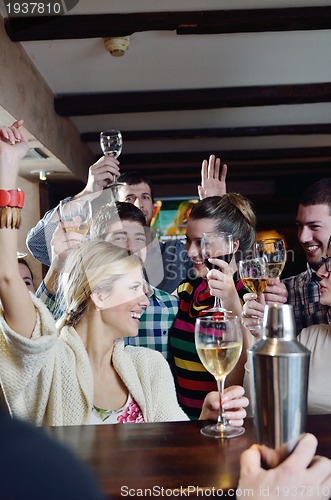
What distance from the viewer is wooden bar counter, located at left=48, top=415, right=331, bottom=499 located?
84 cm

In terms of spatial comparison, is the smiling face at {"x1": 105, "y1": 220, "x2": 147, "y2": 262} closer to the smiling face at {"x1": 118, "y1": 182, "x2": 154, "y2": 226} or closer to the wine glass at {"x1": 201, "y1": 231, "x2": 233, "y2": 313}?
the wine glass at {"x1": 201, "y1": 231, "x2": 233, "y2": 313}

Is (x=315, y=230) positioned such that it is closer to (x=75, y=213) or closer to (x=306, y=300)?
(x=306, y=300)

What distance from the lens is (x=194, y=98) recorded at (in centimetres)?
536

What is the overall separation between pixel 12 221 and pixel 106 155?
5.97ft

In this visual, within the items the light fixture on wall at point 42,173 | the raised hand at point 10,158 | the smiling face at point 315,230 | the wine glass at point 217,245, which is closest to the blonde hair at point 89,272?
the wine glass at point 217,245

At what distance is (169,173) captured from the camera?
30.7ft

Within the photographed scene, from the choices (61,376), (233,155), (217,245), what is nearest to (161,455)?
(61,376)

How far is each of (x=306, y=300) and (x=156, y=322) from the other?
0.91 meters

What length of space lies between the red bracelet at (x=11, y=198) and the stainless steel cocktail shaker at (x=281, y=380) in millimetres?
632

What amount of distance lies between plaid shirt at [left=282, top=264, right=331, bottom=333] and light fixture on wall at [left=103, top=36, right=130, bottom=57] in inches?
85.9

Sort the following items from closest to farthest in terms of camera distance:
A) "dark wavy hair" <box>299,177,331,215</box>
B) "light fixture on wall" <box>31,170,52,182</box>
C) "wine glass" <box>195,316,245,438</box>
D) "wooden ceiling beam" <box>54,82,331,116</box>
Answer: "wine glass" <box>195,316,245,438</box>
"dark wavy hair" <box>299,177,331,215</box>
"wooden ceiling beam" <box>54,82,331,116</box>
"light fixture on wall" <box>31,170,52,182</box>

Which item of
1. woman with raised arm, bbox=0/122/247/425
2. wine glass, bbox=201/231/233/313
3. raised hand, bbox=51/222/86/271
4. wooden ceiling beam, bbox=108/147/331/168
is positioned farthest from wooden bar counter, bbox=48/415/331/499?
wooden ceiling beam, bbox=108/147/331/168

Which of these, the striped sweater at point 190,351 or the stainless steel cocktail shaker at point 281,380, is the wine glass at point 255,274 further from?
Answer: the stainless steel cocktail shaker at point 281,380

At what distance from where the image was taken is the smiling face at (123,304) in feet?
5.57
